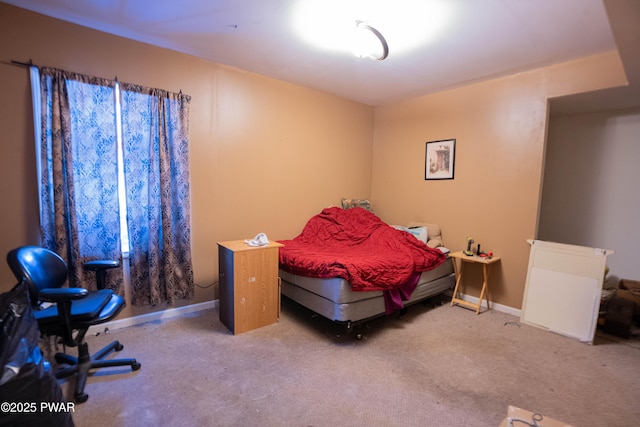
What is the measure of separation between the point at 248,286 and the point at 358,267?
1031 millimetres

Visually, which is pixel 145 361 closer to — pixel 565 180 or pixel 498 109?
pixel 498 109

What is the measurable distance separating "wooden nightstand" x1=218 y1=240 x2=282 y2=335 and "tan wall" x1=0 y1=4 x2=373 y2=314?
21.8 inches

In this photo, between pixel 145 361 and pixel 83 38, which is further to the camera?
pixel 83 38

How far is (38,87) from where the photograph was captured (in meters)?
2.18

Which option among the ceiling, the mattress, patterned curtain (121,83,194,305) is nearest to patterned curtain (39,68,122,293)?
patterned curtain (121,83,194,305)

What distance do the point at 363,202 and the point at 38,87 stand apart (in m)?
3.64

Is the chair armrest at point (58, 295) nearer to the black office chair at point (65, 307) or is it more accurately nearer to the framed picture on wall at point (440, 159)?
the black office chair at point (65, 307)

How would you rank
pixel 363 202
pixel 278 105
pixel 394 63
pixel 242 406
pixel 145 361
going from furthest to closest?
pixel 363 202, pixel 278 105, pixel 394 63, pixel 145 361, pixel 242 406

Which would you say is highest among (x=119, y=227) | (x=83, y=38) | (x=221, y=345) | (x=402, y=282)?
(x=83, y=38)

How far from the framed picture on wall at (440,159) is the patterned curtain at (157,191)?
9.76 ft

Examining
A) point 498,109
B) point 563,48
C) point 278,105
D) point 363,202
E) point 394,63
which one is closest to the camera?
point 563,48

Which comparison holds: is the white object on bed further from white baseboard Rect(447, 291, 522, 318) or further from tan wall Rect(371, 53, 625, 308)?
white baseboard Rect(447, 291, 522, 318)

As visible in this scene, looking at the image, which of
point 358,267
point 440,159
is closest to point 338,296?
point 358,267

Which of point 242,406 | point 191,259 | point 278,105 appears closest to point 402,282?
point 242,406
